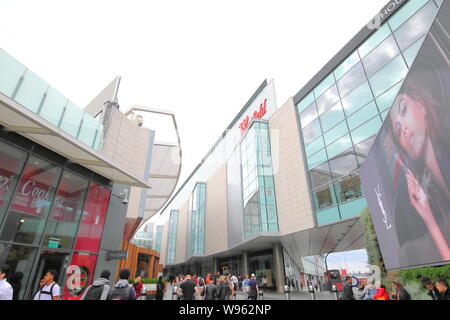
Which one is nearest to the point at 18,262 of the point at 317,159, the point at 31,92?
the point at 31,92

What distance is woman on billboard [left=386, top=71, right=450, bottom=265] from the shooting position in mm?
3637

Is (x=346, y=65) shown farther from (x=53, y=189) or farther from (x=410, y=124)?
(x=53, y=189)

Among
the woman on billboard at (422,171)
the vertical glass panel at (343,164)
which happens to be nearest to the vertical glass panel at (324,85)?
the vertical glass panel at (343,164)

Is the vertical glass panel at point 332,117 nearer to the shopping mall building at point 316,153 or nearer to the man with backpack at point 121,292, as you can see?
the shopping mall building at point 316,153

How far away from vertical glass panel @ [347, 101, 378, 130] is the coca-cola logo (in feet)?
55.6

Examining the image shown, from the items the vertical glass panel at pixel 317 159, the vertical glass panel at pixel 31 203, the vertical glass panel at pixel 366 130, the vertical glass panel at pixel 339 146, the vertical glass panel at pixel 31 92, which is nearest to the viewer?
the vertical glass panel at pixel 31 203

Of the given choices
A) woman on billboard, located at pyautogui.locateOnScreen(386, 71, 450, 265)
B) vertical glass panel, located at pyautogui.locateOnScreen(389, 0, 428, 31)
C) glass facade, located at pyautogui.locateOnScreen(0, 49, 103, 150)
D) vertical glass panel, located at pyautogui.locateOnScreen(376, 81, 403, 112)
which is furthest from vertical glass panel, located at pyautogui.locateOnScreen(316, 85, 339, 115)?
glass facade, located at pyautogui.locateOnScreen(0, 49, 103, 150)

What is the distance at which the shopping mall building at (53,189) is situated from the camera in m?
6.92

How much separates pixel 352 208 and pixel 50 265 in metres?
15.4

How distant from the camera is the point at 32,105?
7.48m

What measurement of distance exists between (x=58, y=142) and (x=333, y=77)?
1863 cm

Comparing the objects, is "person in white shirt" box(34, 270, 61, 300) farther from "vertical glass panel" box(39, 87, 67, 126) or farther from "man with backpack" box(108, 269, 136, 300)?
"vertical glass panel" box(39, 87, 67, 126)

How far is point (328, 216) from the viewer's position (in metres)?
15.6
